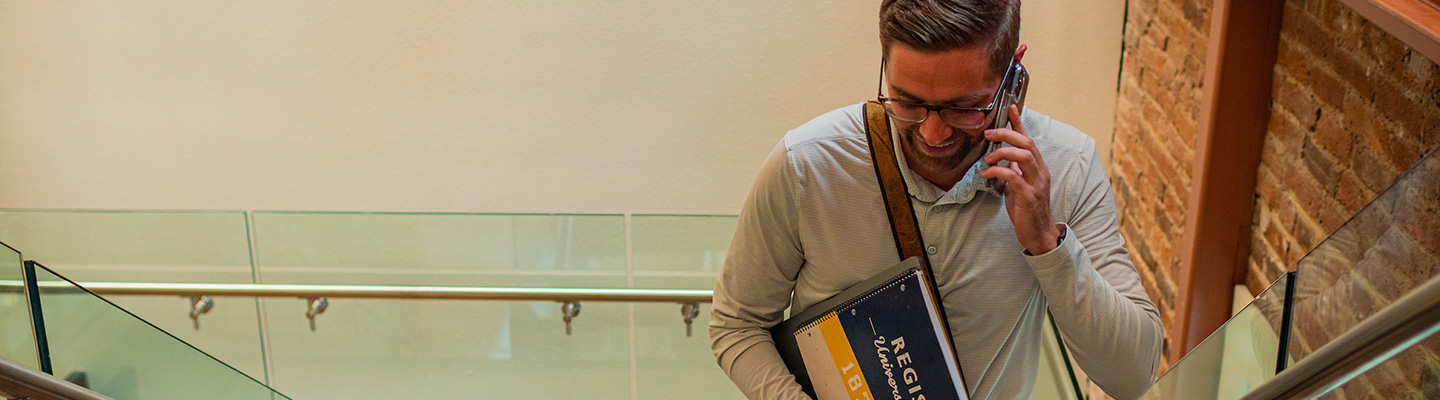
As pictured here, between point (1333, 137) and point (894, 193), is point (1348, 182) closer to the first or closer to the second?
point (1333, 137)

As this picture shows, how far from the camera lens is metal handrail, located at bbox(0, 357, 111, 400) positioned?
174 cm

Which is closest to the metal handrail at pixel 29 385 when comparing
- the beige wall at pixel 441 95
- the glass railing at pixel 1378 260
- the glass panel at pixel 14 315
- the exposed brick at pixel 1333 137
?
the glass panel at pixel 14 315

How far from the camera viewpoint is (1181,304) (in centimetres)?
315

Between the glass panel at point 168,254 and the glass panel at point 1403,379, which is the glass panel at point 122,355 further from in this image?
the glass panel at point 1403,379

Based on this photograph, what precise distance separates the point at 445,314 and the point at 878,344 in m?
2.39

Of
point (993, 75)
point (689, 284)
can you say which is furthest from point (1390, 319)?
point (689, 284)

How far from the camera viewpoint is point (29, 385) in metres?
1.78

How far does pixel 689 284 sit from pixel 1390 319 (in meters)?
2.69

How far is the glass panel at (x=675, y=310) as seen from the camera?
10.6 ft

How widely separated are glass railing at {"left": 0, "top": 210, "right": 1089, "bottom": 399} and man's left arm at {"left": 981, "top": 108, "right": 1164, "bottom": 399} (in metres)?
1.90

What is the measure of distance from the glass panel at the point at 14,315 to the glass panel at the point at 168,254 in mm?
1615

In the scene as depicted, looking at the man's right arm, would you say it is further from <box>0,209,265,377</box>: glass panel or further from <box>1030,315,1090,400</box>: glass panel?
<box>0,209,265,377</box>: glass panel

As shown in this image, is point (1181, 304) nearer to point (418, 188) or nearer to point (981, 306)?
point (981, 306)

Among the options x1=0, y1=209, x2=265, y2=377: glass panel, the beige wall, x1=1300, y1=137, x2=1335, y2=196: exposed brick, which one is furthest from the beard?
x1=0, y1=209, x2=265, y2=377: glass panel
